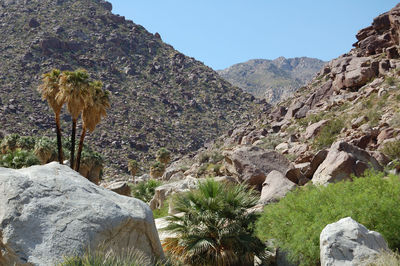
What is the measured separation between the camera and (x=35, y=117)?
6912 centimetres

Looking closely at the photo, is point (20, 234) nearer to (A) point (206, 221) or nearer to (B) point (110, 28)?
(A) point (206, 221)

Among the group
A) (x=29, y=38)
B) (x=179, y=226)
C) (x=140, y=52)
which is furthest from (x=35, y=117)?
(x=179, y=226)

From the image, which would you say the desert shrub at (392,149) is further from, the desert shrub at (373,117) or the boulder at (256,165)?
the desert shrub at (373,117)

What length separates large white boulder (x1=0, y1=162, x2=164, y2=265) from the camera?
278 inches

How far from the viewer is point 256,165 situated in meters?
18.9

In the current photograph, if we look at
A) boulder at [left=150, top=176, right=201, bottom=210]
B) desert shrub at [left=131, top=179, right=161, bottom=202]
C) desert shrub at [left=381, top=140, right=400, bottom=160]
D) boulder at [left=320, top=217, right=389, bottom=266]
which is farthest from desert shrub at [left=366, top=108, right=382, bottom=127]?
boulder at [left=320, top=217, right=389, bottom=266]

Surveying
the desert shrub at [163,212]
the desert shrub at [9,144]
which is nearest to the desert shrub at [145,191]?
the desert shrub at [163,212]

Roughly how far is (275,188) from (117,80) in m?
80.4

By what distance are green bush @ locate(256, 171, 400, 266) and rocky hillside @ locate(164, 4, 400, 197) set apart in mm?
2758

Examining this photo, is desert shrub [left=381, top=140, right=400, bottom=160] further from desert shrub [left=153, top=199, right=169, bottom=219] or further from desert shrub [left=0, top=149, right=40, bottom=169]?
desert shrub [left=0, top=149, right=40, bottom=169]

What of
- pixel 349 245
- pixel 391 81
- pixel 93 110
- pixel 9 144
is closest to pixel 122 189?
pixel 93 110

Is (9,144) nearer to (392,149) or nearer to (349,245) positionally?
(392,149)

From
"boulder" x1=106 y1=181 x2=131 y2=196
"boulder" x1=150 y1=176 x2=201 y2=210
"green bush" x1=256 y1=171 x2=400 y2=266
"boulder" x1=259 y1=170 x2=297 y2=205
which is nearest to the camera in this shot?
"green bush" x1=256 y1=171 x2=400 y2=266

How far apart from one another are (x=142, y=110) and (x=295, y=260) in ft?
241
